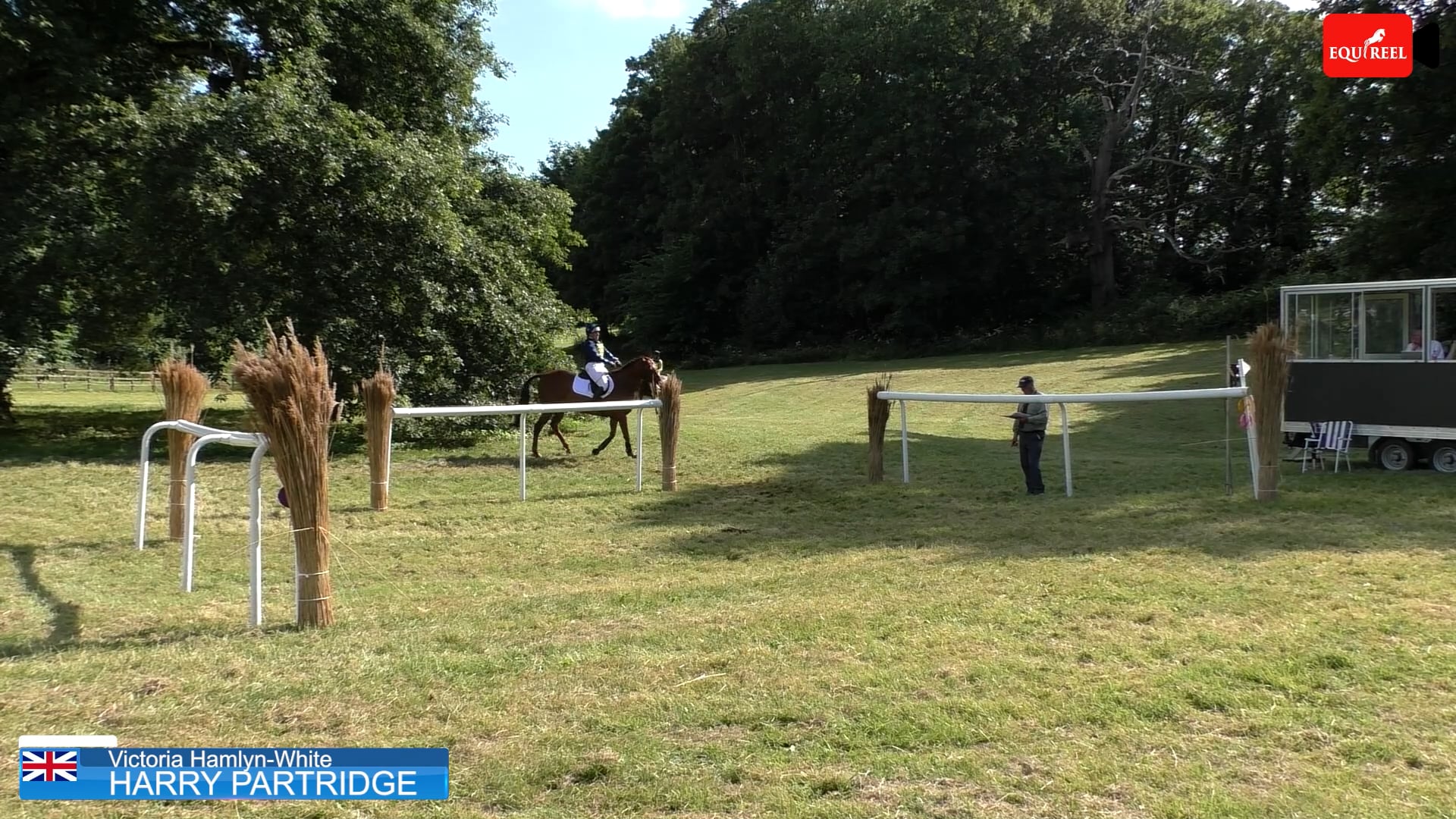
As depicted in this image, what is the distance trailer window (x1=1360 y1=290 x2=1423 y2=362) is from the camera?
12.9 metres

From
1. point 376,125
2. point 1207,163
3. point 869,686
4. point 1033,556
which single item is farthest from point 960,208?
point 869,686

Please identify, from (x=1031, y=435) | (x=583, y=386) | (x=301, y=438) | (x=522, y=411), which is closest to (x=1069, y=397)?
(x=1031, y=435)

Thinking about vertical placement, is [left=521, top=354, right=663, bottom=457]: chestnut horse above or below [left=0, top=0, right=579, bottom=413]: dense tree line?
below

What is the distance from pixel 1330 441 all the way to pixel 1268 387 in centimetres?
461

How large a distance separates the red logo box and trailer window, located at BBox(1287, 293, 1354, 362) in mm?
9342

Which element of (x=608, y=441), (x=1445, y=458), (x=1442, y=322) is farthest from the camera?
(x=608, y=441)

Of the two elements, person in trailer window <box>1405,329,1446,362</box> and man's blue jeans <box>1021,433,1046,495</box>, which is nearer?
man's blue jeans <box>1021,433,1046,495</box>

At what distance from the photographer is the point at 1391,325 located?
13062mm

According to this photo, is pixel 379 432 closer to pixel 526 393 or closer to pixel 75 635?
pixel 526 393

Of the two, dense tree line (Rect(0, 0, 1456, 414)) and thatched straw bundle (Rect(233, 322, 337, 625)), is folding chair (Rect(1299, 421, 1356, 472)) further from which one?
thatched straw bundle (Rect(233, 322, 337, 625))

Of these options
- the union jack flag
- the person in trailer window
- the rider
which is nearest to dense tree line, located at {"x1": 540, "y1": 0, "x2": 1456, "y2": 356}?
the person in trailer window

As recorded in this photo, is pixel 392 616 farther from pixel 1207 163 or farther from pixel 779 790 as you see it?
pixel 1207 163
